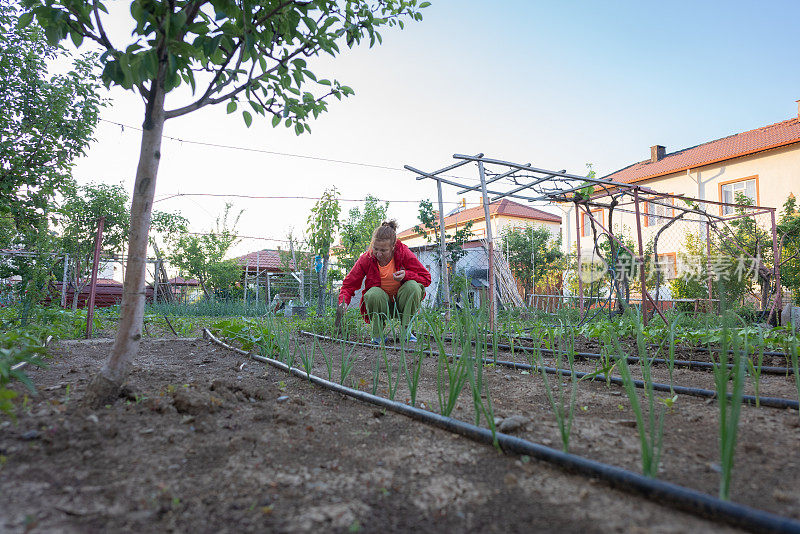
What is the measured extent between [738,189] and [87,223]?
17.7 m

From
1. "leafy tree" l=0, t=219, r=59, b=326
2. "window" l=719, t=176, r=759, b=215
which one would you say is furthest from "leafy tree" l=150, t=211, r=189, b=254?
"window" l=719, t=176, r=759, b=215

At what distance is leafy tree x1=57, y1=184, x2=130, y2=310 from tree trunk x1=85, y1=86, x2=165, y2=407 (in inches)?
270

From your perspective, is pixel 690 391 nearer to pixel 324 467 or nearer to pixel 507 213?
pixel 324 467

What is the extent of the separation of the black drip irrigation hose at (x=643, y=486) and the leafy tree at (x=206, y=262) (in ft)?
41.8

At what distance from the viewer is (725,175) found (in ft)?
46.8

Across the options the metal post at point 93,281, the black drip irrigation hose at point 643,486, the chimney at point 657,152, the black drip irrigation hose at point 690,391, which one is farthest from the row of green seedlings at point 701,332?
the chimney at point 657,152

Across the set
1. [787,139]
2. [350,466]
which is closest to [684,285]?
[787,139]

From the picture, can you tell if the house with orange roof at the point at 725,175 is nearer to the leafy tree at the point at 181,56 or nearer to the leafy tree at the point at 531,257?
the leafy tree at the point at 531,257

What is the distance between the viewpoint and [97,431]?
1.25 metres

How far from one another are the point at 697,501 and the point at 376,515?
629 millimetres

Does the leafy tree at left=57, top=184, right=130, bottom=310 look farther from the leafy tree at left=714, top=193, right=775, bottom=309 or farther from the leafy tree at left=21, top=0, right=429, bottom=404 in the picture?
the leafy tree at left=714, top=193, right=775, bottom=309

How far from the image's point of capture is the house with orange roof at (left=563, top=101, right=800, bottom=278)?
1270cm

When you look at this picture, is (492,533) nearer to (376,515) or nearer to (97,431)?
(376,515)

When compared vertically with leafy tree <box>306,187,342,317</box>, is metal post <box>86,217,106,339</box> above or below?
below
